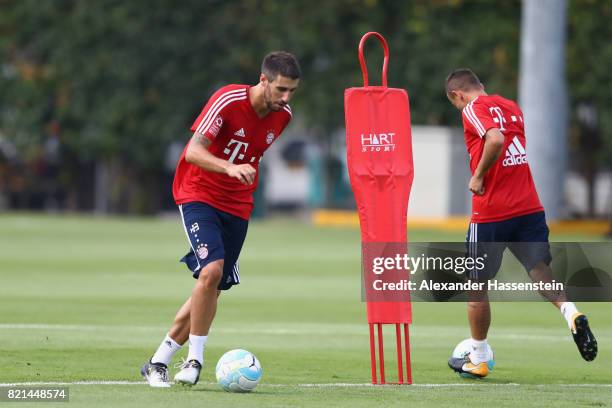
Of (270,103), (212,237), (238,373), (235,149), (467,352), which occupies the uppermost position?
(270,103)

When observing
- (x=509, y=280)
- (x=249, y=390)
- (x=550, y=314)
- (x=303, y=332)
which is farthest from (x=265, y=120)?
(x=550, y=314)

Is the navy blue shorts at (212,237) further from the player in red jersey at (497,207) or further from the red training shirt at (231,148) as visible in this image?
the player in red jersey at (497,207)

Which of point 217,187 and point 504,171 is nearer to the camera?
point 217,187

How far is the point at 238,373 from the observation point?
10.5 meters

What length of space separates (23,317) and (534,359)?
5.82 metres

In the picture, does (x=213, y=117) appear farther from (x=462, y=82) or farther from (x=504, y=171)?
(x=504, y=171)

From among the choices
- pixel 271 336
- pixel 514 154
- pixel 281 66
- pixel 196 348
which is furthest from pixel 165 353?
pixel 271 336

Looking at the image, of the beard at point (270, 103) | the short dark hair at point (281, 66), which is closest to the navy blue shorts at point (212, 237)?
the beard at point (270, 103)

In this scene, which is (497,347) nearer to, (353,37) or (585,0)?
(585,0)

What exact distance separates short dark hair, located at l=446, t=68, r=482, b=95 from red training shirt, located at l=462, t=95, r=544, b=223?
0.14m

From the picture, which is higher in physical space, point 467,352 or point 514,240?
point 514,240

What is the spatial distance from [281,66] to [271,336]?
16.2ft

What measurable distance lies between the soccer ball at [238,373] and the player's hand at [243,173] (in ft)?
4.21

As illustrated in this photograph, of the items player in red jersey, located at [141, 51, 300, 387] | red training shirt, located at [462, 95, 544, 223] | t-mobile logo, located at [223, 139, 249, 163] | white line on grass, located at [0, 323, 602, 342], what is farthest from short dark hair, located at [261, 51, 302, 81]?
white line on grass, located at [0, 323, 602, 342]
